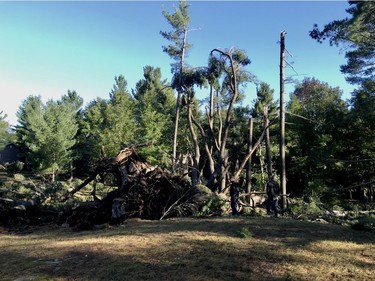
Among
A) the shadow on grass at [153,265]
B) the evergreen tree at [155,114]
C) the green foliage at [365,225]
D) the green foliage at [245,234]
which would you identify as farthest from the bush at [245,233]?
the evergreen tree at [155,114]

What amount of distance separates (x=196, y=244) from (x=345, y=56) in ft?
55.4

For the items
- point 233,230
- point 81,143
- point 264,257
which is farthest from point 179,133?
point 264,257

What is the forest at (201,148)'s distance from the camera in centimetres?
1116

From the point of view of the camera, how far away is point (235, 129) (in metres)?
33.5

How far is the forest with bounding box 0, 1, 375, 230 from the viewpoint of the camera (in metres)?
11.2

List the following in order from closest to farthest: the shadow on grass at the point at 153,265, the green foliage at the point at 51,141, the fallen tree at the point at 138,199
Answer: the shadow on grass at the point at 153,265 < the fallen tree at the point at 138,199 < the green foliage at the point at 51,141

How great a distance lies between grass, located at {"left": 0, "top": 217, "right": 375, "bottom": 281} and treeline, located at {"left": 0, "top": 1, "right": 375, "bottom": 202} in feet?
27.3

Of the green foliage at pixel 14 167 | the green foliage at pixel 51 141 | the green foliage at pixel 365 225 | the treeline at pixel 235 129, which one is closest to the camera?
the green foliage at pixel 365 225

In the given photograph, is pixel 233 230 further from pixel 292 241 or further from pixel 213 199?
pixel 213 199

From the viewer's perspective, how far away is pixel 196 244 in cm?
628

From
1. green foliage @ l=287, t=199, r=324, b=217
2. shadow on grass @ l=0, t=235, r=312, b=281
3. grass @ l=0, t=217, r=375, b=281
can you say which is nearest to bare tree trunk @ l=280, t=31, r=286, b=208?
green foliage @ l=287, t=199, r=324, b=217

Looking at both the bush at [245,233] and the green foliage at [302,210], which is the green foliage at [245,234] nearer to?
the bush at [245,233]

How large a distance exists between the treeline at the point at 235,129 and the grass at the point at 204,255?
832cm

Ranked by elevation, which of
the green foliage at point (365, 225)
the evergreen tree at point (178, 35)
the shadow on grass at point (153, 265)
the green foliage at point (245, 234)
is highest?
the evergreen tree at point (178, 35)
